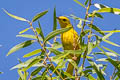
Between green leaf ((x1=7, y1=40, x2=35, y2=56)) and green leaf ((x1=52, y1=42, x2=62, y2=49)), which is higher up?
green leaf ((x1=7, y1=40, x2=35, y2=56))

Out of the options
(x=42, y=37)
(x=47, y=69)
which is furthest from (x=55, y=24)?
(x=47, y=69)

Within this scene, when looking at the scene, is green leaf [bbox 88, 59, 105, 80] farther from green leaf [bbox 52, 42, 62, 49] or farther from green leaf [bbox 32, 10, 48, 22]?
green leaf [bbox 32, 10, 48, 22]

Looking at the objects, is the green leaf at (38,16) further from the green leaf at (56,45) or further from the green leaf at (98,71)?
the green leaf at (98,71)

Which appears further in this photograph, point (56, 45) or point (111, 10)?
point (56, 45)

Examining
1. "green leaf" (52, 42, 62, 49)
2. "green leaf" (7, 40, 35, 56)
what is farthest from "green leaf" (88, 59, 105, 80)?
"green leaf" (7, 40, 35, 56)

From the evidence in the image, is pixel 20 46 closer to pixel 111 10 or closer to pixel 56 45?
pixel 56 45

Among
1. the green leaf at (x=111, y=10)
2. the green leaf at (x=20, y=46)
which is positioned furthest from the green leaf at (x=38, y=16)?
the green leaf at (x=111, y=10)

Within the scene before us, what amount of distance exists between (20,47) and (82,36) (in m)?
0.27

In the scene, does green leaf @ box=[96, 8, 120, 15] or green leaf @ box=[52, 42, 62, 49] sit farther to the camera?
green leaf @ box=[52, 42, 62, 49]

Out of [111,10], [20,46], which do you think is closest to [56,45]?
[20,46]

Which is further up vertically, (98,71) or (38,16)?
(38,16)

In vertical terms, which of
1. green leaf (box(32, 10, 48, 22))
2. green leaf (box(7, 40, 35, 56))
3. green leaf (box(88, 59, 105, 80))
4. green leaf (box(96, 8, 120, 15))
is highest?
green leaf (box(32, 10, 48, 22))

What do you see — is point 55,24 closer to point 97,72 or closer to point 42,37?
point 42,37

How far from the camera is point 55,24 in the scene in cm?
111
